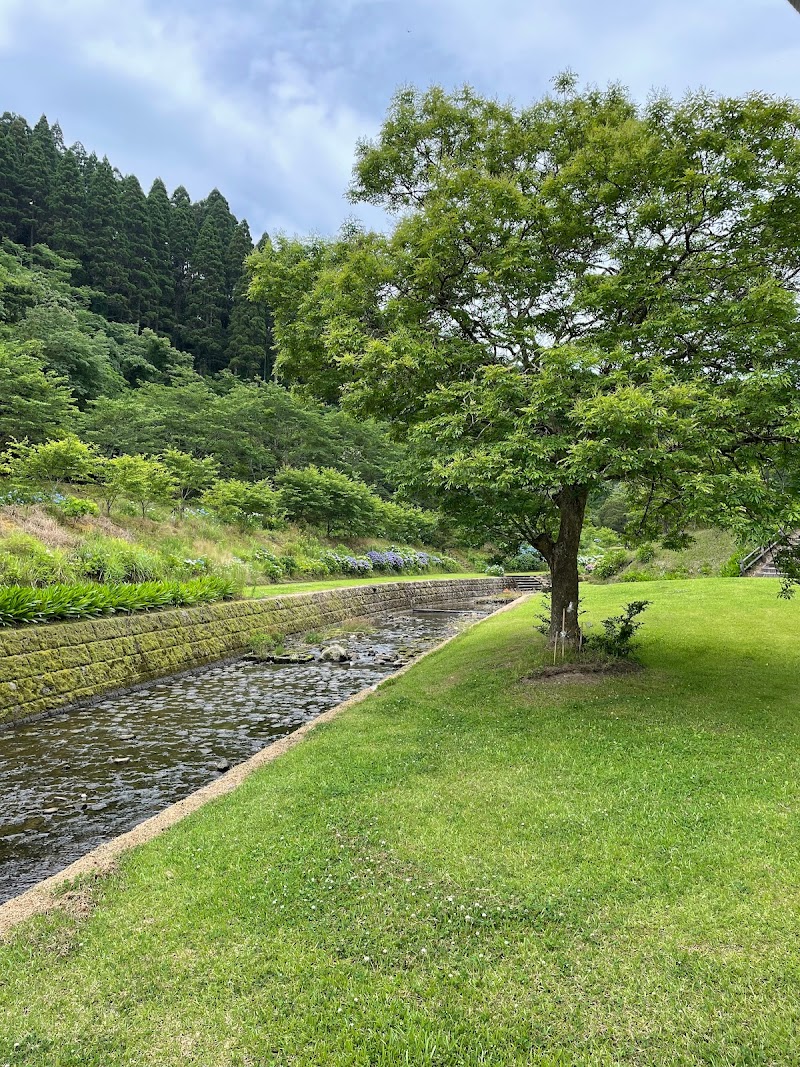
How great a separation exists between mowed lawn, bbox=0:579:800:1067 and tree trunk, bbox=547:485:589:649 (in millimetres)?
2712

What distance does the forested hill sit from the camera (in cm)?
4119

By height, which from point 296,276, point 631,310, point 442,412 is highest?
point 296,276

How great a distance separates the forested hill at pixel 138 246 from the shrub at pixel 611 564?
1198 inches

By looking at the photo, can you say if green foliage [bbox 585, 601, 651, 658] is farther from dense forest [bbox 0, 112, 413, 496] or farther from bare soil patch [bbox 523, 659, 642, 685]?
dense forest [bbox 0, 112, 413, 496]

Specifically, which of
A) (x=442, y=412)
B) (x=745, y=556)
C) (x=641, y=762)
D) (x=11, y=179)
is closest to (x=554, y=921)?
(x=641, y=762)

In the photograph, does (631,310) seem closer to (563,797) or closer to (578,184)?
(578,184)

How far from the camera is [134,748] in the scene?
21.7 feet

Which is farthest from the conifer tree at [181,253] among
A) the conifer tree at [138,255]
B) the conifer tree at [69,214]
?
the conifer tree at [69,214]

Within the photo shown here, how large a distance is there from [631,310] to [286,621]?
1051cm

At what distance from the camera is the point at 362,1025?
231cm

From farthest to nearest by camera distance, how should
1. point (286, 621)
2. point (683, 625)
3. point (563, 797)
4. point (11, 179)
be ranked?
point (11, 179) < point (286, 621) < point (683, 625) < point (563, 797)

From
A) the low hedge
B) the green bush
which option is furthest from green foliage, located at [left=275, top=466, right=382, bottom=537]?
the green bush

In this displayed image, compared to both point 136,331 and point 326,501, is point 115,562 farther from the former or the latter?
point 136,331

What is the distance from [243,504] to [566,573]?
16.2 m
